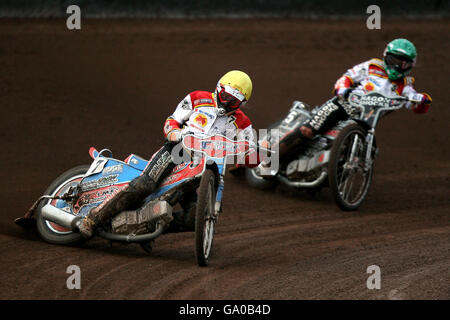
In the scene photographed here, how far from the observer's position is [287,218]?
939 cm

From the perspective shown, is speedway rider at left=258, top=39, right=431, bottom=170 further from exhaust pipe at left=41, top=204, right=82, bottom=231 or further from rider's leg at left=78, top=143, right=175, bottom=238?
exhaust pipe at left=41, top=204, right=82, bottom=231

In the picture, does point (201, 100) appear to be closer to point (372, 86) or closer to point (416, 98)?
point (372, 86)

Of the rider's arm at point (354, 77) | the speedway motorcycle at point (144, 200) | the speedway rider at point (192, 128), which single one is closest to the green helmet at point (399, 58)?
the rider's arm at point (354, 77)

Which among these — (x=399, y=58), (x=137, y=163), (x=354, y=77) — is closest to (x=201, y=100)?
(x=137, y=163)

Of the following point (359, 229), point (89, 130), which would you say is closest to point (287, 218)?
point (359, 229)

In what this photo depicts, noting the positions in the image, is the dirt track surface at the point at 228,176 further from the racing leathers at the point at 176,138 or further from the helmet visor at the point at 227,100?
the helmet visor at the point at 227,100

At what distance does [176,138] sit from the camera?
7.22m

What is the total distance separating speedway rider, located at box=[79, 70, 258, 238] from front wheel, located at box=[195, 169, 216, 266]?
2.07 feet

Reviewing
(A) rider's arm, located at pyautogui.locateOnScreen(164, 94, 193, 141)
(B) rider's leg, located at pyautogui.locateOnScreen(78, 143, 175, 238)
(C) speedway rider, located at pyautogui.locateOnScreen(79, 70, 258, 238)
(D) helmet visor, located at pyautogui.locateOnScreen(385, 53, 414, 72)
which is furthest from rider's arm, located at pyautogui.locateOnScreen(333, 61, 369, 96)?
(B) rider's leg, located at pyautogui.locateOnScreen(78, 143, 175, 238)

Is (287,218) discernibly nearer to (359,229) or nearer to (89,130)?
(359,229)

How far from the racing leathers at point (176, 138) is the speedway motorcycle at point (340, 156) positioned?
233 centimetres

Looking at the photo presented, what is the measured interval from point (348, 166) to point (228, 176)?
206 cm

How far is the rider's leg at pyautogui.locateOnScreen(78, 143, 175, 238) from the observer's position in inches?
283

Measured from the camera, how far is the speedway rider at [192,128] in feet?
23.6
